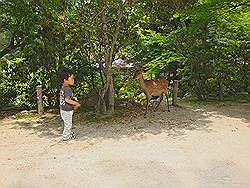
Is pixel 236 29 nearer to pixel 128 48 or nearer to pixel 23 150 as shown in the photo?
pixel 128 48

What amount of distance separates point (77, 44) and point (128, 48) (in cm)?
168

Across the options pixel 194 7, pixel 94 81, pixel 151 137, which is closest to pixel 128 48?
pixel 94 81

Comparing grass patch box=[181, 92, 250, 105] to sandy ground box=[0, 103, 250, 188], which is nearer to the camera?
sandy ground box=[0, 103, 250, 188]

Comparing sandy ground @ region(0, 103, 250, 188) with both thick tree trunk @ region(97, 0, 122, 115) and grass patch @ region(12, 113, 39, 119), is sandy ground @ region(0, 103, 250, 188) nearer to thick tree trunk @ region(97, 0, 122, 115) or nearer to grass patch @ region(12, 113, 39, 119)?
grass patch @ region(12, 113, 39, 119)

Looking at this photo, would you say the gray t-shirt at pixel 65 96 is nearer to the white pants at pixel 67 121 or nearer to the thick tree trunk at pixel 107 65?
the white pants at pixel 67 121

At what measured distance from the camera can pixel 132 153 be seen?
641cm

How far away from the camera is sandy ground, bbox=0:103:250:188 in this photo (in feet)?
17.6

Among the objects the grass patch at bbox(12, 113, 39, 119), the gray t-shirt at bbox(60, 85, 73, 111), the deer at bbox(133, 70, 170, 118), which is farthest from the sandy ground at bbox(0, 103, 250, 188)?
the gray t-shirt at bbox(60, 85, 73, 111)

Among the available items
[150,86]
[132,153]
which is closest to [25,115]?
[150,86]

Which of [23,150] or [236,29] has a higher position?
[236,29]

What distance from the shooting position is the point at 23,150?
6.83 metres

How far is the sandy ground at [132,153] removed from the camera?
17.6ft

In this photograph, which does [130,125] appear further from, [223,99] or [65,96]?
[223,99]

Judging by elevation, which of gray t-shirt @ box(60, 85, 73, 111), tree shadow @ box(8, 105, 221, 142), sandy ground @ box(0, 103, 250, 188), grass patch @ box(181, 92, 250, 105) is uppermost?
gray t-shirt @ box(60, 85, 73, 111)
